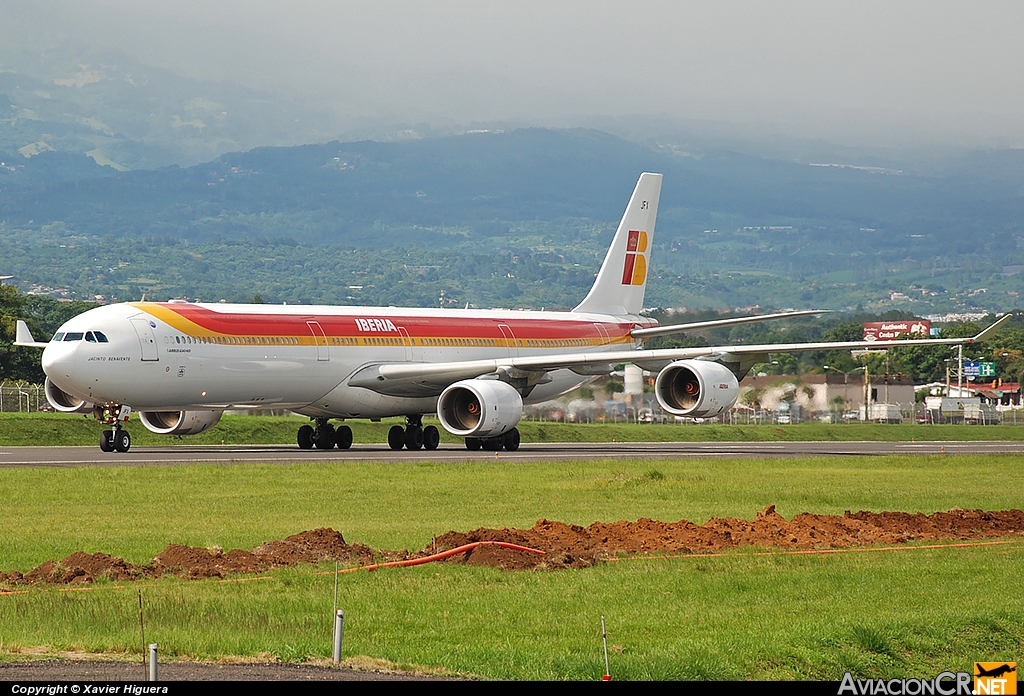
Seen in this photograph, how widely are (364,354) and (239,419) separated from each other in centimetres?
1390

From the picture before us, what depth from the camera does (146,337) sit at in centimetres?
3922

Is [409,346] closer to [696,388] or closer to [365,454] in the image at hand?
[365,454]

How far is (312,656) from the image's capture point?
39.8 feet

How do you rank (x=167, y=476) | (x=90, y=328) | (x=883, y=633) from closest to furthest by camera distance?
(x=883, y=633), (x=167, y=476), (x=90, y=328)

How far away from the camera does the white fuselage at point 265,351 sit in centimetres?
3881

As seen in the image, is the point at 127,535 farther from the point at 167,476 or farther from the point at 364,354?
the point at 364,354

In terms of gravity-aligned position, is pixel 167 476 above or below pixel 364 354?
below

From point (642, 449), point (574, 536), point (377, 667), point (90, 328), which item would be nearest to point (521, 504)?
point (574, 536)

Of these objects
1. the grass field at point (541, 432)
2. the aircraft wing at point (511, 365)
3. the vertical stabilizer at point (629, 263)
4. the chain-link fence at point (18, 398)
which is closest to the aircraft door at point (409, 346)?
the aircraft wing at point (511, 365)

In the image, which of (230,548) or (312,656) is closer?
(312,656)

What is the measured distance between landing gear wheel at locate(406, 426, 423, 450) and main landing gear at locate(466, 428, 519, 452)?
5.80 ft

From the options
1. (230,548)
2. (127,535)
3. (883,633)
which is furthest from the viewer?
(127,535)

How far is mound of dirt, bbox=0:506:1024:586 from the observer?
1669 cm

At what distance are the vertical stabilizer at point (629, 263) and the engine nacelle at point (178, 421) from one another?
55.1 feet
